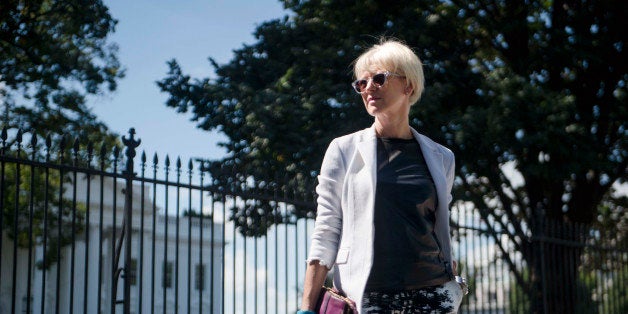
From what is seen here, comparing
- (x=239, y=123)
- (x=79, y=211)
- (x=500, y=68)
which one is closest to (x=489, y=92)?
(x=500, y=68)

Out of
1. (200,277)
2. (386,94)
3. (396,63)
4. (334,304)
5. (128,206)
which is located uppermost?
(396,63)

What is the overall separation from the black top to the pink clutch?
0.29 ft

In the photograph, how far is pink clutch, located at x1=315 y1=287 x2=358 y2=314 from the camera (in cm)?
304

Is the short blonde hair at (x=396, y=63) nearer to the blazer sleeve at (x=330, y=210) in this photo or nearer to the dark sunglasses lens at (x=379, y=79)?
the dark sunglasses lens at (x=379, y=79)

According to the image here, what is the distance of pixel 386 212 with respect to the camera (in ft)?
10.2

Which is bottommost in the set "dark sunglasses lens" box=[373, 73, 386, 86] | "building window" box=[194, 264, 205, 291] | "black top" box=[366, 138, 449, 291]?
"building window" box=[194, 264, 205, 291]

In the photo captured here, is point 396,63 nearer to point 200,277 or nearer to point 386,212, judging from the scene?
point 386,212

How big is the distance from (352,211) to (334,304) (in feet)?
1.09

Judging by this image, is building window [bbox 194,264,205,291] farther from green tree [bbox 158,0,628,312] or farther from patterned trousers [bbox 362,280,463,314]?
green tree [bbox 158,0,628,312]

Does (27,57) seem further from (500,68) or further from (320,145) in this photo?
(500,68)

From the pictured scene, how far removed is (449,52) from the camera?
45.1 feet

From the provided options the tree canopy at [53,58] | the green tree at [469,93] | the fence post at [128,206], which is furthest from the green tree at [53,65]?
the fence post at [128,206]

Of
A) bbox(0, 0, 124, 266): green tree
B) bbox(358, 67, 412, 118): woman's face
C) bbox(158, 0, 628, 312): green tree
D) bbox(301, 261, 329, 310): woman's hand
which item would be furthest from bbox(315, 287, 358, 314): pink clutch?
bbox(0, 0, 124, 266): green tree

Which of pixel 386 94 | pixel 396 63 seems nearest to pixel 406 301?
pixel 386 94
